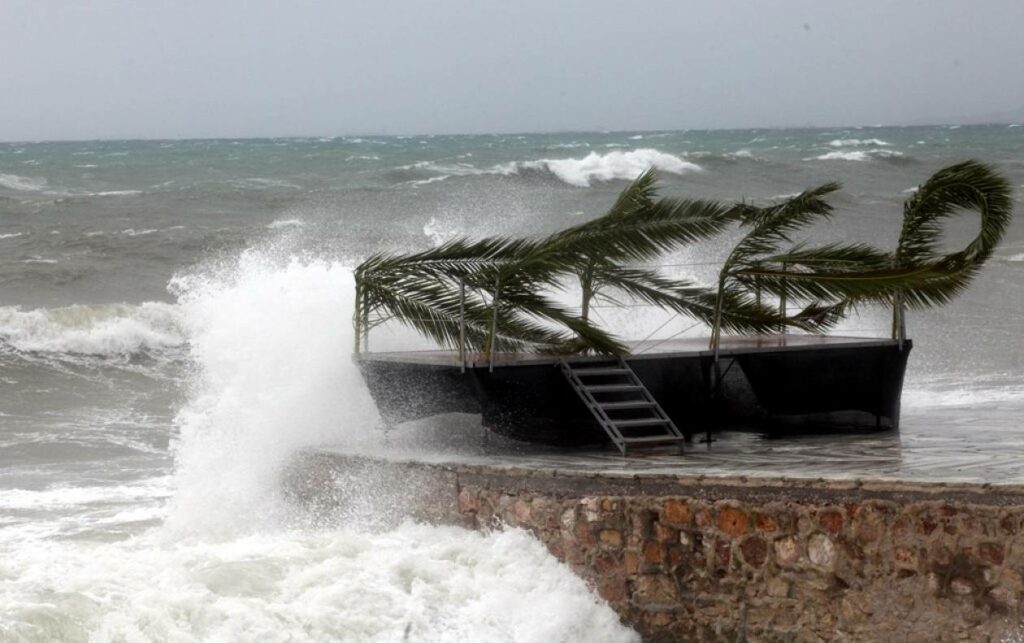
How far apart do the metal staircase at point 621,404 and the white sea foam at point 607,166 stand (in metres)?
47.7

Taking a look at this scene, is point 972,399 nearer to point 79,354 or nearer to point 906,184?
point 79,354

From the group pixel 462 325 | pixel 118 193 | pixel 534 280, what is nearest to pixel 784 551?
pixel 462 325

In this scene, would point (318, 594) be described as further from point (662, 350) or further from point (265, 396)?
point (662, 350)

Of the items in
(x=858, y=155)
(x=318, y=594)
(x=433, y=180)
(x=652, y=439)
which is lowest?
(x=318, y=594)

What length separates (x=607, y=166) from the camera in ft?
207

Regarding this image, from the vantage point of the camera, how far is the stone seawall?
823cm

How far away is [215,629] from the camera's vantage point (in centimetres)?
870

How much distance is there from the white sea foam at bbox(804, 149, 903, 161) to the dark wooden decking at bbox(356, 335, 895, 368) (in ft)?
205

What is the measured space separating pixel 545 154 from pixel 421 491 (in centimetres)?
7015

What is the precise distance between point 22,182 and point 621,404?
4963 cm

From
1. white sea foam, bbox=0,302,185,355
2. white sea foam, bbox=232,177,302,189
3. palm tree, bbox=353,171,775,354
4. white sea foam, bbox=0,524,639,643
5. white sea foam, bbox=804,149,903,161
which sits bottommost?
white sea foam, bbox=0,302,185,355

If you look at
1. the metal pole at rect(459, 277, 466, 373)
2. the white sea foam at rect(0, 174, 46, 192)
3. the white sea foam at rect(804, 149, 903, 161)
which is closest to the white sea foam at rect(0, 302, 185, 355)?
the metal pole at rect(459, 277, 466, 373)

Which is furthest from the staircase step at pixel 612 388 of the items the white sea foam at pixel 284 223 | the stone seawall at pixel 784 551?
the white sea foam at pixel 284 223

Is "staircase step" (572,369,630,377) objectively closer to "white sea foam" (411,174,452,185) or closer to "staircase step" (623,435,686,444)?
"staircase step" (623,435,686,444)
